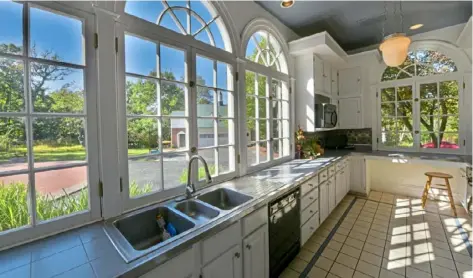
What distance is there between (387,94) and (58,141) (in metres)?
4.76

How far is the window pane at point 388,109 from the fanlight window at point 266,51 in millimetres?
2282

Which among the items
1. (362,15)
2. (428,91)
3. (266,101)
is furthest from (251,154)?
(428,91)

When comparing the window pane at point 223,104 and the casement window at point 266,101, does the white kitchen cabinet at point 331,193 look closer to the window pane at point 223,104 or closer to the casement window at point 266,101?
the casement window at point 266,101

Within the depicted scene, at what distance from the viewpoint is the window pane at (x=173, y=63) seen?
1.63m

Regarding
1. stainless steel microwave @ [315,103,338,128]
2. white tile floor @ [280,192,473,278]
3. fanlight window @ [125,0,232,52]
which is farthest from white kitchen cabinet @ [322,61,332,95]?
fanlight window @ [125,0,232,52]

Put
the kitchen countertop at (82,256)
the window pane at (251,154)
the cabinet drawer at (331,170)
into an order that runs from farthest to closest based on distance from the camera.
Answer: the cabinet drawer at (331,170)
the window pane at (251,154)
the kitchen countertop at (82,256)

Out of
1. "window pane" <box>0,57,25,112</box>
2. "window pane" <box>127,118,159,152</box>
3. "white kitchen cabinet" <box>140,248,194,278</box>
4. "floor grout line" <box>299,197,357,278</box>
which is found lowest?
"floor grout line" <box>299,197,357,278</box>

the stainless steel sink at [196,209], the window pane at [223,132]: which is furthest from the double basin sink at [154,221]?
the window pane at [223,132]

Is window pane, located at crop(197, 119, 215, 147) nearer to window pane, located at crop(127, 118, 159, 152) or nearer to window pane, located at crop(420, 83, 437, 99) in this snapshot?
window pane, located at crop(127, 118, 159, 152)

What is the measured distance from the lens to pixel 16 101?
1044mm

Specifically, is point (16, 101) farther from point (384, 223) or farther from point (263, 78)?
point (384, 223)

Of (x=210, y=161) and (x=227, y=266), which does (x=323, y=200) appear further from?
(x=227, y=266)

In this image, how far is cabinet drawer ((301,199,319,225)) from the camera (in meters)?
2.17

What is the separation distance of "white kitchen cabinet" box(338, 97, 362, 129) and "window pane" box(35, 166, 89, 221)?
166 inches
